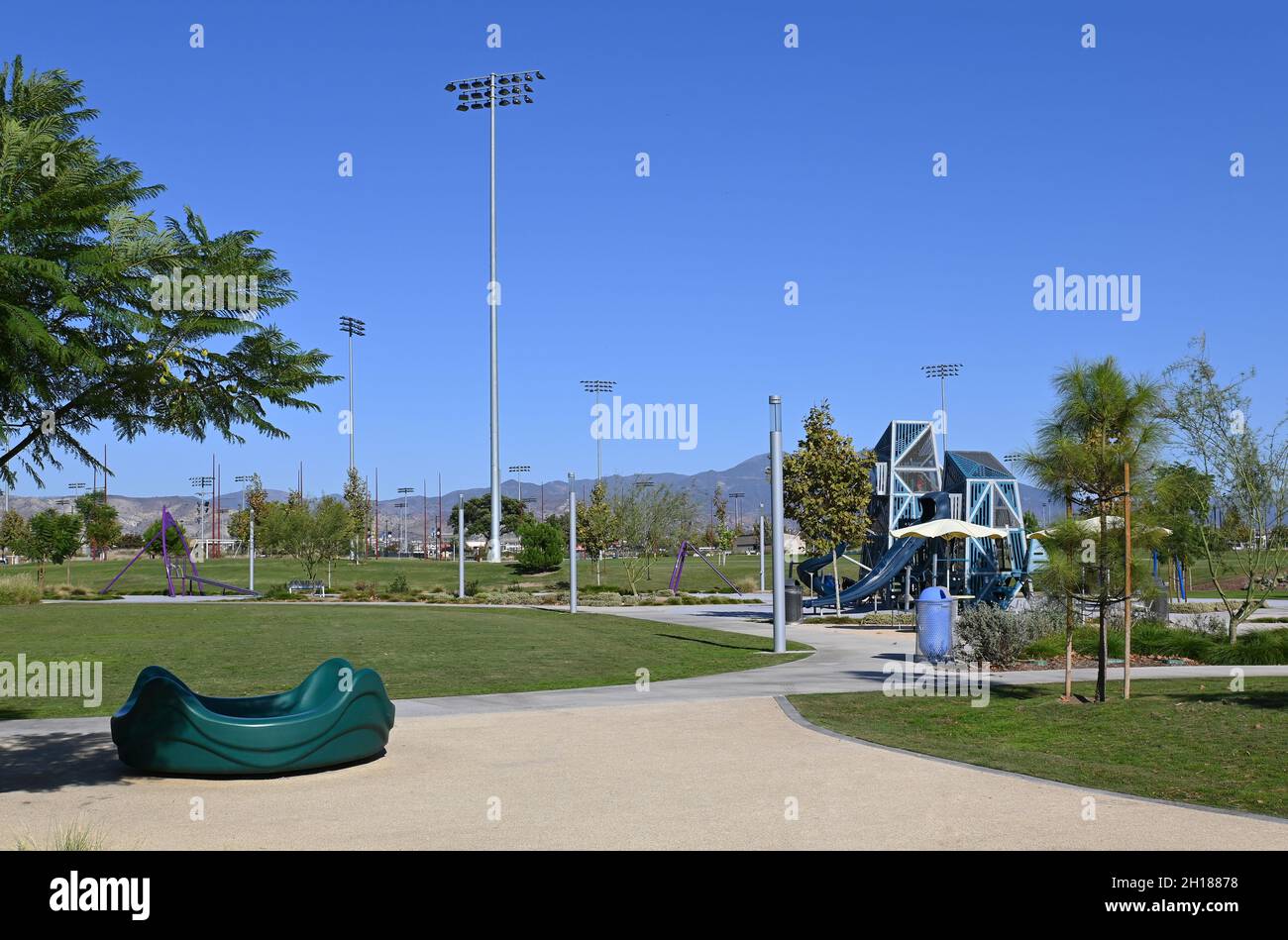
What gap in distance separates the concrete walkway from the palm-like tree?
4612 mm

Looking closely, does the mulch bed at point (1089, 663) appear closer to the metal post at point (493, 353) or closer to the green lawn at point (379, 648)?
the green lawn at point (379, 648)

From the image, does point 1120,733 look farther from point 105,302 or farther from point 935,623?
point 105,302

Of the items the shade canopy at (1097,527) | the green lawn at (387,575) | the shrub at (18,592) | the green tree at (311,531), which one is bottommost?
the green lawn at (387,575)

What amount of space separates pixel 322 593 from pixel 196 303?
4423 centimetres

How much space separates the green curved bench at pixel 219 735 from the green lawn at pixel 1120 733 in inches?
219

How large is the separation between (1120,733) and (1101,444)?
3763 millimetres

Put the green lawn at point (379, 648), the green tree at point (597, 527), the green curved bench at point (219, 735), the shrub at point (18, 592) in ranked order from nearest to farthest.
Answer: the green curved bench at point (219, 735)
the green lawn at point (379, 648)
the shrub at point (18, 592)
the green tree at point (597, 527)

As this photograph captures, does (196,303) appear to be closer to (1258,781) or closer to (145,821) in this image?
(145,821)

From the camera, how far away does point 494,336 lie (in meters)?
61.2

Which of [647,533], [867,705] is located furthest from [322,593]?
[867,705]

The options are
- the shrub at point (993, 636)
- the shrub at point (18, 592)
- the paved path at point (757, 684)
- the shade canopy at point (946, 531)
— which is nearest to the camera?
the paved path at point (757, 684)

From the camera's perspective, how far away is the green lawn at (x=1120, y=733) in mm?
9562

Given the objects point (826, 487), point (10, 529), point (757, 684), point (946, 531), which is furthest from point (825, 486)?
point (10, 529)

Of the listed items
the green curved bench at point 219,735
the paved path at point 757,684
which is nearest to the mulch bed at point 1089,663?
the paved path at point 757,684
